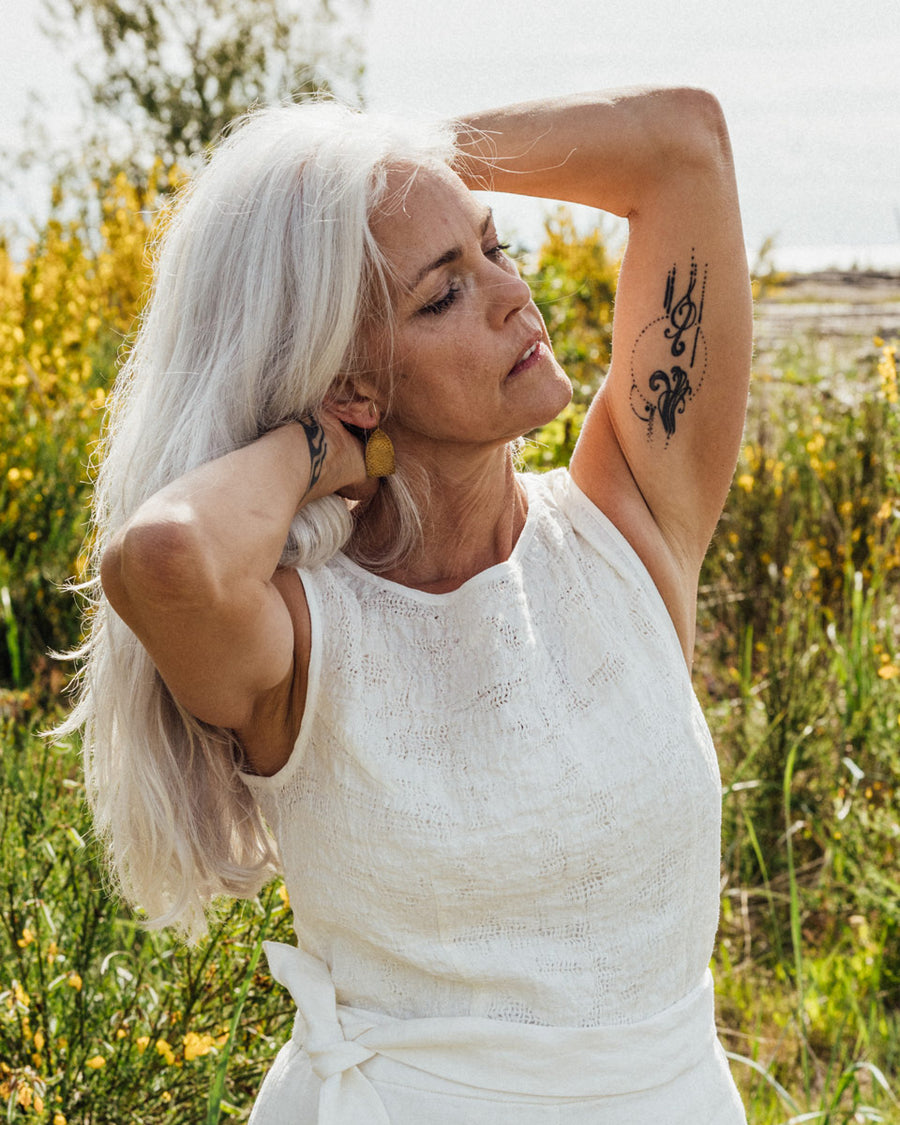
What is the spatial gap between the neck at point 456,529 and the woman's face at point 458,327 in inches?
3.8

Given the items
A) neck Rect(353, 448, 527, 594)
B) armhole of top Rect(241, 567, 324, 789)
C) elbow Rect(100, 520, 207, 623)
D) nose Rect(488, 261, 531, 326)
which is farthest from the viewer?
neck Rect(353, 448, 527, 594)

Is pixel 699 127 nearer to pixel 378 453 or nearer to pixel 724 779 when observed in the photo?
pixel 378 453

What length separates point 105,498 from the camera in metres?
1.46

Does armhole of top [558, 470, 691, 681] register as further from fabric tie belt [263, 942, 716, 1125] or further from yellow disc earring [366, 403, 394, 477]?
fabric tie belt [263, 942, 716, 1125]

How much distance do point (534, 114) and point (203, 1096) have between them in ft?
5.02

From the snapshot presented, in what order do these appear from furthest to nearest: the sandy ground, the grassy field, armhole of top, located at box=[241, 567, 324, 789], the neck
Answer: the sandy ground < the grassy field < the neck < armhole of top, located at box=[241, 567, 324, 789]

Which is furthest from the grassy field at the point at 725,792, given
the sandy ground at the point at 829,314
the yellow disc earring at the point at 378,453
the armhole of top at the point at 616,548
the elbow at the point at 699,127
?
the sandy ground at the point at 829,314

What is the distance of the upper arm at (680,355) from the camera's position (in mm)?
1496

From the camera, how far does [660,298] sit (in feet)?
4.93

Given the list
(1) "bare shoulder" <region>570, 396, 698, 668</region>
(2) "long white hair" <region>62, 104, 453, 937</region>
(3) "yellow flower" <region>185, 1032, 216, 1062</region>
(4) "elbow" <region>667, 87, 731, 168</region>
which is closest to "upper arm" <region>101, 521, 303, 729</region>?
(2) "long white hair" <region>62, 104, 453, 937</region>

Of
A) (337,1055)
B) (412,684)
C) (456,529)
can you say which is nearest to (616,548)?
(456,529)

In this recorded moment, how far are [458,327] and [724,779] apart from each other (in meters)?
1.99

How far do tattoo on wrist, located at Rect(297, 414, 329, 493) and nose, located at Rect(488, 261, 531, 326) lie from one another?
9.8 inches

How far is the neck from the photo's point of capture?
1.47 m
